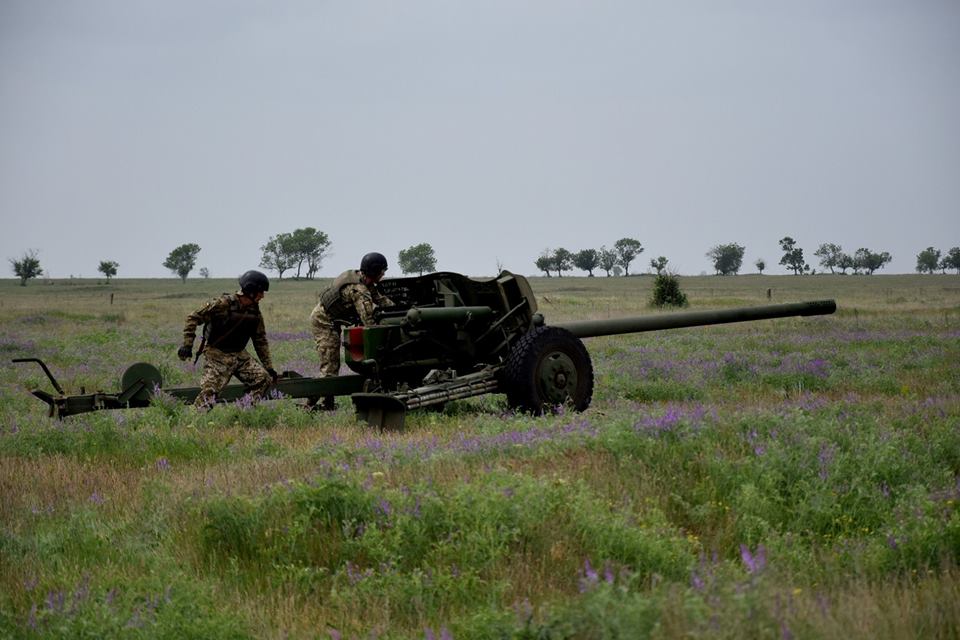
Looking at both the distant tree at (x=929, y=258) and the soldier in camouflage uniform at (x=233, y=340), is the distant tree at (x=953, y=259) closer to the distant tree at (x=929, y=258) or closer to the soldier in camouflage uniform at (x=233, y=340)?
the distant tree at (x=929, y=258)

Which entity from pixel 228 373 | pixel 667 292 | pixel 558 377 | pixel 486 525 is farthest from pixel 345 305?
pixel 667 292

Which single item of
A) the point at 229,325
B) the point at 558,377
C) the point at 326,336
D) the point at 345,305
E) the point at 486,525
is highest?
the point at 345,305

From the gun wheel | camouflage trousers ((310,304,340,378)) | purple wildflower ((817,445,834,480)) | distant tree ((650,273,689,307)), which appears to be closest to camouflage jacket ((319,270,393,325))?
camouflage trousers ((310,304,340,378))

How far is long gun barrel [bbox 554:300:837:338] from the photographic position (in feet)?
42.2

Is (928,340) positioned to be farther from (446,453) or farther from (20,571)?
(20,571)

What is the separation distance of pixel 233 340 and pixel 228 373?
0.39 metres

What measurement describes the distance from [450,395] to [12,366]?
1396 cm

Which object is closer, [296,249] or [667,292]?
[667,292]

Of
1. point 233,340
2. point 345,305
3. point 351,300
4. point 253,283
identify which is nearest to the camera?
point 253,283

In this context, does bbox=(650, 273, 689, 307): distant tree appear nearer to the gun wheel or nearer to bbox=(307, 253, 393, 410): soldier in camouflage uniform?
the gun wheel

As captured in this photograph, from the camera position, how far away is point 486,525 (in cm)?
578

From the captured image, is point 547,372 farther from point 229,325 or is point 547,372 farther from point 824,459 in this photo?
point 824,459

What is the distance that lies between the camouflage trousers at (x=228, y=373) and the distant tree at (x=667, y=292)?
33.6 meters

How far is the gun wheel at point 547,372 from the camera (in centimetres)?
1119
